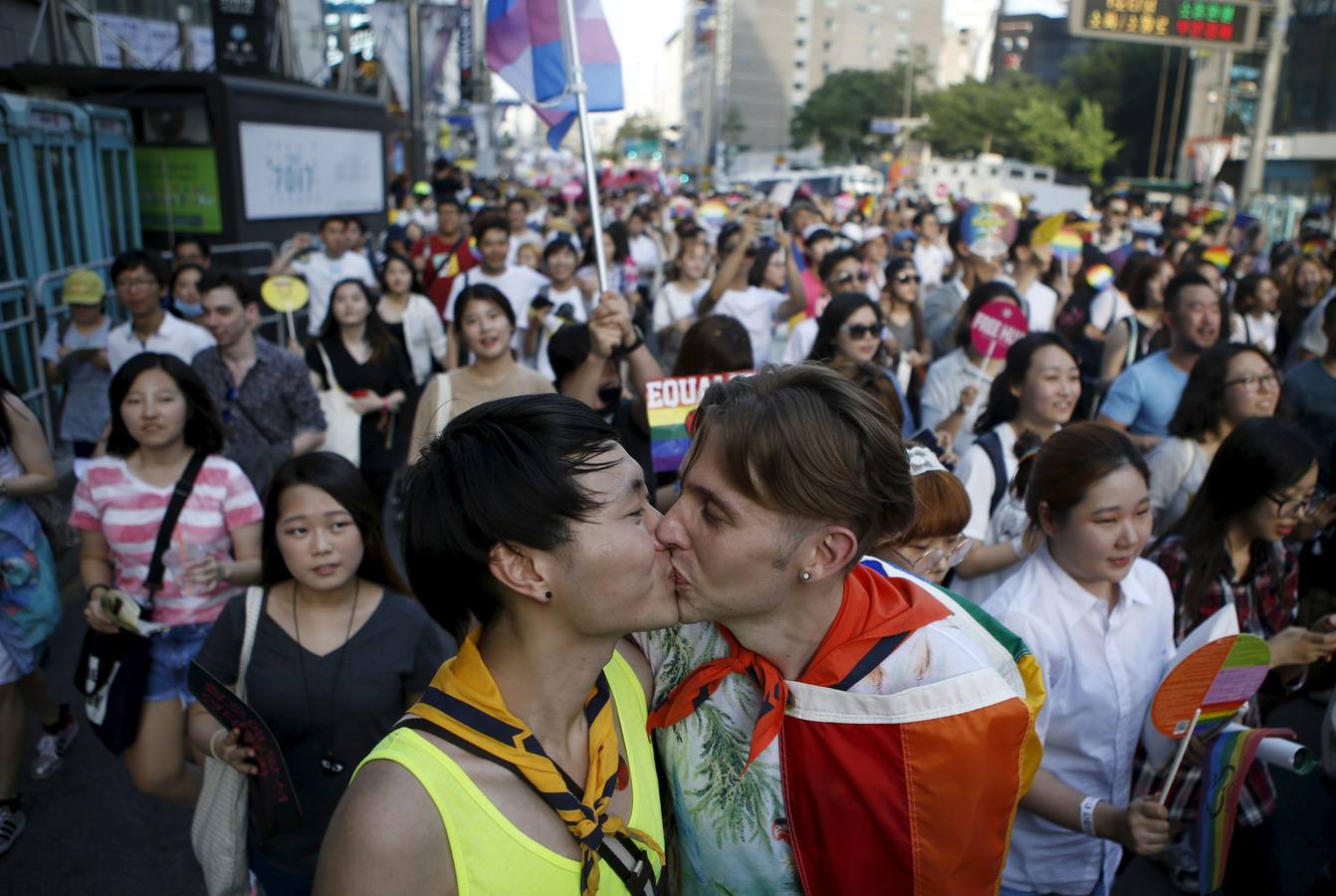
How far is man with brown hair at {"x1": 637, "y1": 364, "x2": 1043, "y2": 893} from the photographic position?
169cm

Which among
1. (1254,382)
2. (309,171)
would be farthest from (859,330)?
(309,171)

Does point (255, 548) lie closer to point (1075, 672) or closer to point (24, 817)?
point (24, 817)

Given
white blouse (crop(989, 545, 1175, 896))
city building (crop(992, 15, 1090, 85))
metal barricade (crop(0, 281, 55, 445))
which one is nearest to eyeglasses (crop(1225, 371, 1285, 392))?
white blouse (crop(989, 545, 1175, 896))

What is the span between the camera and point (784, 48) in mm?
117875

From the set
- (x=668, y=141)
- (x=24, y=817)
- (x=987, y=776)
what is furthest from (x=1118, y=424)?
(x=668, y=141)

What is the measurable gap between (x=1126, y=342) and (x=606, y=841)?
18.4 feet

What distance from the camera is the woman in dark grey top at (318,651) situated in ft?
8.84

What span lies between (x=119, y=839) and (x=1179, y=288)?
5440mm

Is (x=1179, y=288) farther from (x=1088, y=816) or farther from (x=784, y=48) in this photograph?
(x=784, y=48)

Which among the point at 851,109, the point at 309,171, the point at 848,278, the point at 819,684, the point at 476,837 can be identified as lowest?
the point at 476,837

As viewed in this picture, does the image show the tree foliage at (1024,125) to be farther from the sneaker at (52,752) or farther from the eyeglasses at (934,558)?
the sneaker at (52,752)

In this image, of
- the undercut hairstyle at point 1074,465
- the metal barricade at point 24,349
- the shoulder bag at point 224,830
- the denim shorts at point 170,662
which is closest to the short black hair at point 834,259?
the undercut hairstyle at point 1074,465

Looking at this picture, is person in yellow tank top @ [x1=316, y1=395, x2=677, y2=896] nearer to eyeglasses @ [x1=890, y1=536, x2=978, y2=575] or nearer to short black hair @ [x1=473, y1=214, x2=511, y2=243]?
eyeglasses @ [x1=890, y1=536, x2=978, y2=575]

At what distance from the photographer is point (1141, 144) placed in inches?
2442
